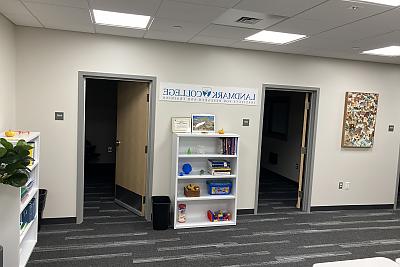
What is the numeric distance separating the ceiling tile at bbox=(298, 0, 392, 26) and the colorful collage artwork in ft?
7.28

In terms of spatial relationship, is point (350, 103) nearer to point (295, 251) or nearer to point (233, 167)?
point (233, 167)

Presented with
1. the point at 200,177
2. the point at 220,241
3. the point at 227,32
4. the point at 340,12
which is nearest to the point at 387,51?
the point at 340,12

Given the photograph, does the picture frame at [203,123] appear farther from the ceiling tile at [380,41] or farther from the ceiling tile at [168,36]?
the ceiling tile at [380,41]

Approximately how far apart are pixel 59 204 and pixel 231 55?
113 inches

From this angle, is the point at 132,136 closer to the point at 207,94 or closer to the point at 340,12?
the point at 207,94

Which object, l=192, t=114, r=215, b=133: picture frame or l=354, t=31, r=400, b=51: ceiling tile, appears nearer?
l=354, t=31, r=400, b=51: ceiling tile

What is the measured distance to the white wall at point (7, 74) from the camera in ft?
10.4

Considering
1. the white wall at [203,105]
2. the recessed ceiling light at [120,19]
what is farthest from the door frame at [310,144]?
the recessed ceiling light at [120,19]

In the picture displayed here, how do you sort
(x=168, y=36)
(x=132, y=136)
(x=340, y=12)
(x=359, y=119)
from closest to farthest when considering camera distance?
1. (x=340, y=12)
2. (x=168, y=36)
3. (x=132, y=136)
4. (x=359, y=119)

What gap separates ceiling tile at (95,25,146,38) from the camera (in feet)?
11.5

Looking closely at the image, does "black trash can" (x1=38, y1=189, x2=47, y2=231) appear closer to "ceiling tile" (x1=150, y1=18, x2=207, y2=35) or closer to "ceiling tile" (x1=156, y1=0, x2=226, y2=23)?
"ceiling tile" (x1=150, y1=18, x2=207, y2=35)

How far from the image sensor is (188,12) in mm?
2801

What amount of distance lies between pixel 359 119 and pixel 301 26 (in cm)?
246

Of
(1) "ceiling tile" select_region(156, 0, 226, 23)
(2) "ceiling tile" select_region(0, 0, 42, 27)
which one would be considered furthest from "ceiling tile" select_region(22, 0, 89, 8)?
(1) "ceiling tile" select_region(156, 0, 226, 23)
